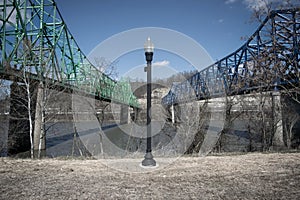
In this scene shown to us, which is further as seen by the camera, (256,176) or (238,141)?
(238,141)

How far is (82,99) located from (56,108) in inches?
71.4

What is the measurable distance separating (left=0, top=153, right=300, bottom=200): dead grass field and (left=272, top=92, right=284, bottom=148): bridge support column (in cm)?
734

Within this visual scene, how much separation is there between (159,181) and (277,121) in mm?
10836

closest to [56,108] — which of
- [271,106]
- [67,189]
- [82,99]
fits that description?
[82,99]

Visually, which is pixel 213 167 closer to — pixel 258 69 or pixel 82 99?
pixel 258 69

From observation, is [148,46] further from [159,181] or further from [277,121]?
[277,121]

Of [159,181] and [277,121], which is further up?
[277,121]

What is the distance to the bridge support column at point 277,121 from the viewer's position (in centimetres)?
1232

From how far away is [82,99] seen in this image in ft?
41.3

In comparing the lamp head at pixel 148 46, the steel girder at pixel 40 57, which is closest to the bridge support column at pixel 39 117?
the steel girder at pixel 40 57

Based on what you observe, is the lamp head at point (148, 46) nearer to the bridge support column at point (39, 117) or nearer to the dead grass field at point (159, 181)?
the dead grass field at point (159, 181)

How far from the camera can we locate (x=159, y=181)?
4262 mm

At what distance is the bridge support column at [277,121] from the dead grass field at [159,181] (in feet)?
24.1

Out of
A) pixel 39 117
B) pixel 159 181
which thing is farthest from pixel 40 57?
pixel 159 181
